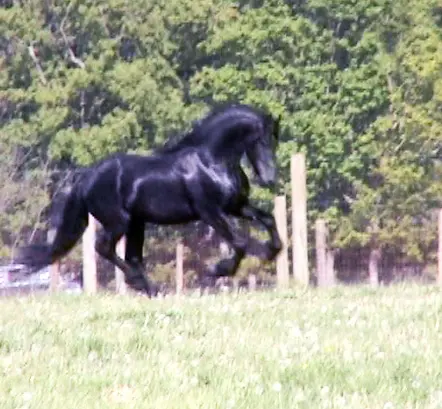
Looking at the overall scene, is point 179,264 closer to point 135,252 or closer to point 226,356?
point 135,252

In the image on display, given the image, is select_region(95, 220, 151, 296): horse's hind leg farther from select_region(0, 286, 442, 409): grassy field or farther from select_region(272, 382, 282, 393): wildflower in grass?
select_region(272, 382, 282, 393): wildflower in grass

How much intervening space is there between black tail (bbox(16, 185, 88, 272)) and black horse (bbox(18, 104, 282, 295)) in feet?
0.04

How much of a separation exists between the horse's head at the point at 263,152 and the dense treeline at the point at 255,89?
14.6 meters

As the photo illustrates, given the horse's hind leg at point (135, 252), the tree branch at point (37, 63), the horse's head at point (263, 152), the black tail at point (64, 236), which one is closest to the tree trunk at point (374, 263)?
the tree branch at point (37, 63)

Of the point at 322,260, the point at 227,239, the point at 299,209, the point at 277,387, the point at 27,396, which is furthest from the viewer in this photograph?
the point at 322,260

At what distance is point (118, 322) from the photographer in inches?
361

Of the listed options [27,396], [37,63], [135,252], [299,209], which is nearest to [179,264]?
[37,63]

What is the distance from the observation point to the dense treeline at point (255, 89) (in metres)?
28.7

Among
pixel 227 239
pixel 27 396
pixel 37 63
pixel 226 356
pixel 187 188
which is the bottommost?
pixel 27 396

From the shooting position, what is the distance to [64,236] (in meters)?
14.6

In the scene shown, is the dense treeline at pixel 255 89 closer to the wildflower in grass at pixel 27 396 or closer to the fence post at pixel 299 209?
the fence post at pixel 299 209

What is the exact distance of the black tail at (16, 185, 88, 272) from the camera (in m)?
14.3

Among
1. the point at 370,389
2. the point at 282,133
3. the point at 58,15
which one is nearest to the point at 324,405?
the point at 370,389

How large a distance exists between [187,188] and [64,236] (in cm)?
172
